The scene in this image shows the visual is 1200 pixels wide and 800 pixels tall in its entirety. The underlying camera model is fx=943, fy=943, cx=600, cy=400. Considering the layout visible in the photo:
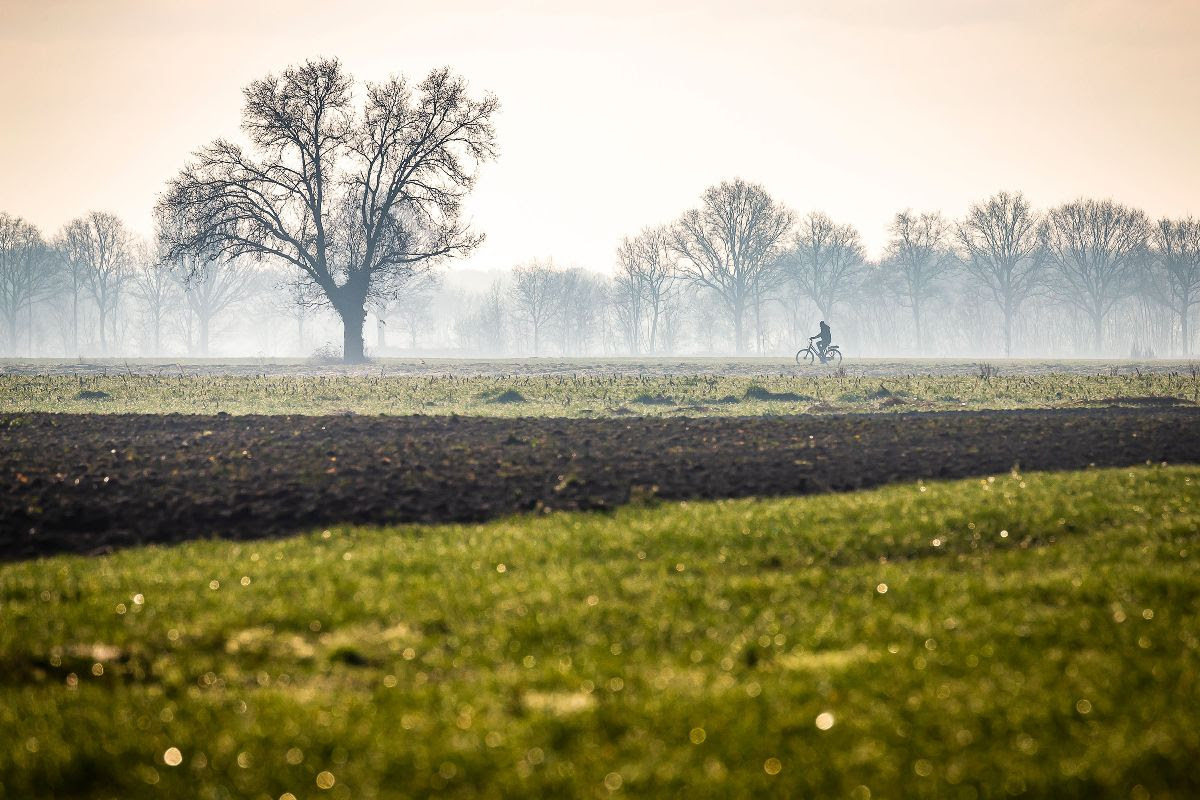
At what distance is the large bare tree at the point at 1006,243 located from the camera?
99562 millimetres

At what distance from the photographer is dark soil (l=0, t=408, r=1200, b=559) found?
1254 cm

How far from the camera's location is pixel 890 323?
421ft

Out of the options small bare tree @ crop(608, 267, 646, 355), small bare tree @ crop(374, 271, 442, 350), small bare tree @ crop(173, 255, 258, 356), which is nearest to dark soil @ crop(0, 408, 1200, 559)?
small bare tree @ crop(608, 267, 646, 355)

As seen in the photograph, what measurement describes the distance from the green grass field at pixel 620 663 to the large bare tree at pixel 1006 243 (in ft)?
316

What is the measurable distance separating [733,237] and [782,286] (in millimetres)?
27737

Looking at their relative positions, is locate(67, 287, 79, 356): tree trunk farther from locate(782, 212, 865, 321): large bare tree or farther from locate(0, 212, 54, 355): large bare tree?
locate(782, 212, 865, 321): large bare tree

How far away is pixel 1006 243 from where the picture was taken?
9994 cm

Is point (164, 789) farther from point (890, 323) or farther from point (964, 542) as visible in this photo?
point (890, 323)

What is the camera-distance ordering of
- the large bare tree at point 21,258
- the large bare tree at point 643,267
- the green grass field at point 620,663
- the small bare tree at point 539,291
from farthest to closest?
the small bare tree at point 539,291, the large bare tree at point 643,267, the large bare tree at point 21,258, the green grass field at point 620,663

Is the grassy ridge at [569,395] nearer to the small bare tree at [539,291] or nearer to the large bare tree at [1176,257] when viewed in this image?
the large bare tree at [1176,257]

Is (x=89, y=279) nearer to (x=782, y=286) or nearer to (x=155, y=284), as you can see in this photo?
(x=155, y=284)

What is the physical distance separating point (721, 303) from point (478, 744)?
381ft

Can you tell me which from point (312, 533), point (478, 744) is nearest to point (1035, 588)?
point (478, 744)

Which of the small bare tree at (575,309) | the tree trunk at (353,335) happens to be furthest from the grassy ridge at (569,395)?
the small bare tree at (575,309)
